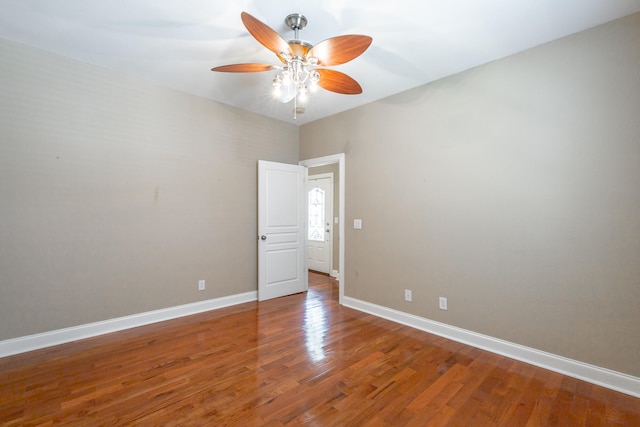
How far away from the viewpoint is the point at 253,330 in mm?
3174

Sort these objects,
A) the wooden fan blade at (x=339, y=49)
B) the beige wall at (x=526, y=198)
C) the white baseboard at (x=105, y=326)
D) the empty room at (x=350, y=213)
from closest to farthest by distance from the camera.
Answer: the wooden fan blade at (x=339, y=49) → the empty room at (x=350, y=213) → the beige wall at (x=526, y=198) → the white baseboard at (x=105, y=326)

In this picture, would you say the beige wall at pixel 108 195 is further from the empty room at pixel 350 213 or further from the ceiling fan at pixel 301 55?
the ceiling fan at pixel 301 55

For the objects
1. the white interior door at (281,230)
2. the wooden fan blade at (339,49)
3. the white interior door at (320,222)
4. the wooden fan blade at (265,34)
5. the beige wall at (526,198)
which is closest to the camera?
the wooden fan blade at (265,34)

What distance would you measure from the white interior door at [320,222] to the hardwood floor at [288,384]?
9.30 feet

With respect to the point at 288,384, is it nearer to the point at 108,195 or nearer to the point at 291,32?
the point at 108,195

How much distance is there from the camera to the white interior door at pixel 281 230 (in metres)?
4.28

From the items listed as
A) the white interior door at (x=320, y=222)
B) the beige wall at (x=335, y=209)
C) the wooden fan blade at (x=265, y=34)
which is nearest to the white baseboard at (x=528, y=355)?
the beige wall at (x=335, y=209)

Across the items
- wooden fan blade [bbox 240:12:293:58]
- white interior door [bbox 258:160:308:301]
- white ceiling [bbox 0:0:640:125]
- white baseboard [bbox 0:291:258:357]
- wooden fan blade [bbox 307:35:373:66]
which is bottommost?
white baseboard [bbox 0:291:258:357]

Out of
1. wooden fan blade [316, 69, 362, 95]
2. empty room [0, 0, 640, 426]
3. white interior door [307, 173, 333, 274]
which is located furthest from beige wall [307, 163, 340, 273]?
wooden fan blade [316, 69, 362, 95]

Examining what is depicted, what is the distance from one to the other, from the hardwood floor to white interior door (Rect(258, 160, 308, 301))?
1.26 meters

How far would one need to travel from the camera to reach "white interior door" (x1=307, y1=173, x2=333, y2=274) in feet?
19.1

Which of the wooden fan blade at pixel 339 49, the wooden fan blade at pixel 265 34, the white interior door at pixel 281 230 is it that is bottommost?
the white interior door at pixel 281 230

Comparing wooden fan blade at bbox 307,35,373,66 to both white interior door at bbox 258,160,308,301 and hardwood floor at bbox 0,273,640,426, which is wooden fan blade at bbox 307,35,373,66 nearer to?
hardwood floor at bbox 0,273,640,426

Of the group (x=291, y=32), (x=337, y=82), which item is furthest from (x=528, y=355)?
(x=291, y=32)
